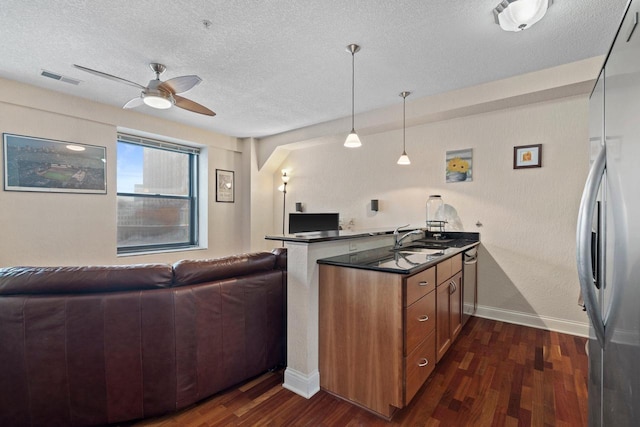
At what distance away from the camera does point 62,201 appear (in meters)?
3.36

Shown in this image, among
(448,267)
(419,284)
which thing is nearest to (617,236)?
(419,284)

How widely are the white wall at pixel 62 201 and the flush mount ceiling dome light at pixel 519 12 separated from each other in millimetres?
4191

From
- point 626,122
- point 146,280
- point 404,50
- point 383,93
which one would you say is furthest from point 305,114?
point 626,122

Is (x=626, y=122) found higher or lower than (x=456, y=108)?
lower

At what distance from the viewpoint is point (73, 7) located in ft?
6.19

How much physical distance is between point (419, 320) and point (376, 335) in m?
0.30

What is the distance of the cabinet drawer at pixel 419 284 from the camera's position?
169 centimetres

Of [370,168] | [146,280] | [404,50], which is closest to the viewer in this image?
[146,280]

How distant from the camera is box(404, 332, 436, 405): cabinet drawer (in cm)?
169

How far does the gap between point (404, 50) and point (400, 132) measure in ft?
5.60

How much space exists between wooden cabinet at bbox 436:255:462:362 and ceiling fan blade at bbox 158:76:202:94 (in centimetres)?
237

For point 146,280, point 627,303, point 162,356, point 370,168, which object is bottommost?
point 162,356

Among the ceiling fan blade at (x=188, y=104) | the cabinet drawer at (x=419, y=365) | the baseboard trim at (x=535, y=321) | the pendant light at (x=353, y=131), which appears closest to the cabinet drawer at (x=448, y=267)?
the cabinet drawer at (x=419, y=365)

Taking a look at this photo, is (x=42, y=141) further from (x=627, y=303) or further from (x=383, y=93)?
(x=627, y=303)
